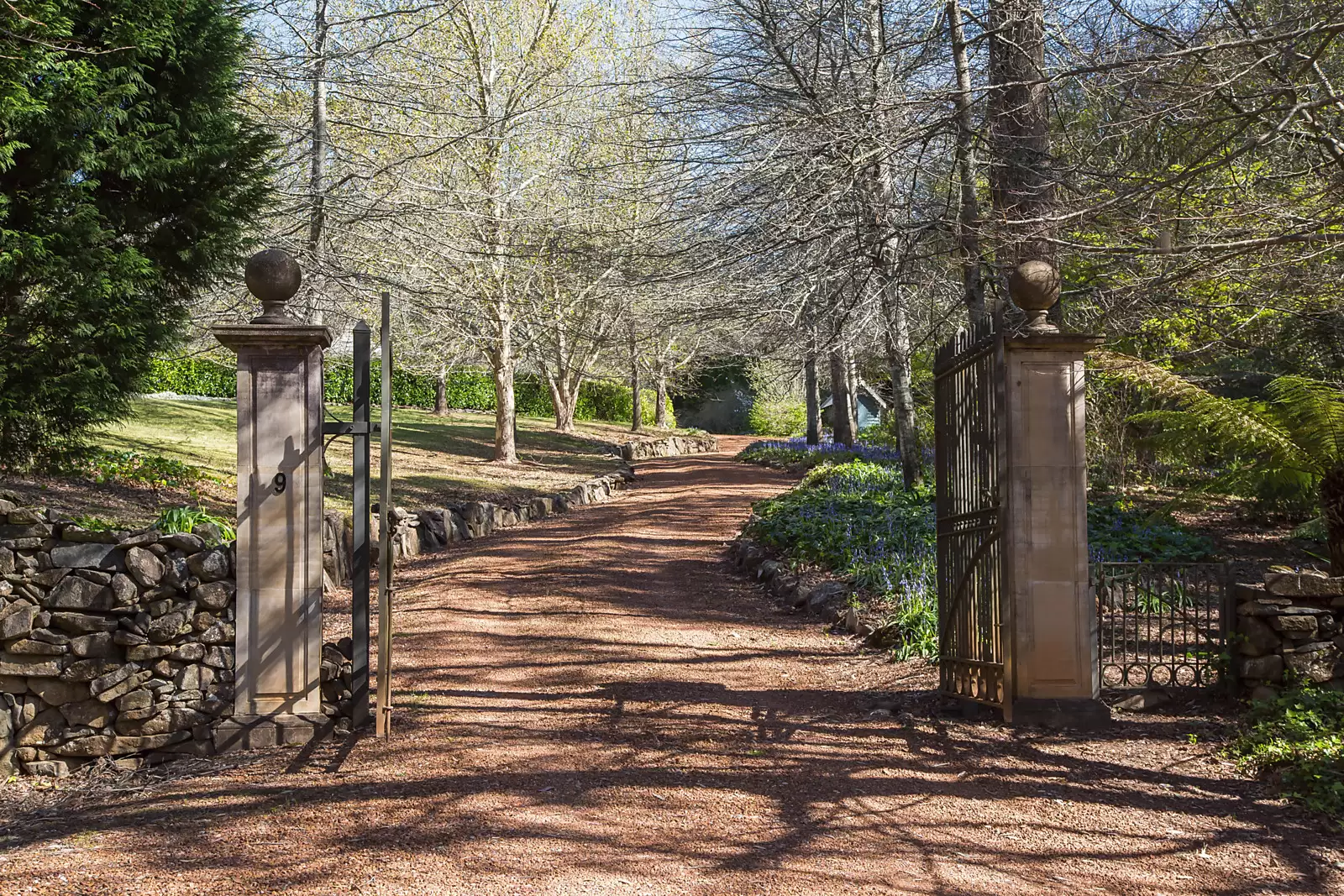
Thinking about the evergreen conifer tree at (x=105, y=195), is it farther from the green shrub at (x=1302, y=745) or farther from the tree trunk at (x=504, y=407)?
→ the tree trunk at (x=504, y=407)

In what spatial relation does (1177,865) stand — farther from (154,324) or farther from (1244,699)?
(154,324)

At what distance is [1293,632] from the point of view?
6035 millimetres

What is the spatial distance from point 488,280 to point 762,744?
49.6 feet

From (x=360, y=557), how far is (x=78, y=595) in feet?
5.20

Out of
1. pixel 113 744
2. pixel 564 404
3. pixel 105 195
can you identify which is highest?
pixel 105 195

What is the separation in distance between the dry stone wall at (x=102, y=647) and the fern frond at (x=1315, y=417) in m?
8.07

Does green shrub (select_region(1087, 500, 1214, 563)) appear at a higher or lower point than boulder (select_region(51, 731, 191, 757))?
higher

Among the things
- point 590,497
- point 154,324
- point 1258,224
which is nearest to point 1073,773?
point 1258,224

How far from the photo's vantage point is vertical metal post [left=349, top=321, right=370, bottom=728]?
5855 mm

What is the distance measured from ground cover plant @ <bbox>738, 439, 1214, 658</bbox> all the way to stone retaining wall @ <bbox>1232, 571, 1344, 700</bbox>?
200cm

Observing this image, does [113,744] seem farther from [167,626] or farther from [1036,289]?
[1036,289]

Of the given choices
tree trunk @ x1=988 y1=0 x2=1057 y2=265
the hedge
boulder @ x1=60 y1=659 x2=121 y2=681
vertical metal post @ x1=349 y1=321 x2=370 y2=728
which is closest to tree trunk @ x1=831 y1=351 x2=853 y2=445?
the hedge

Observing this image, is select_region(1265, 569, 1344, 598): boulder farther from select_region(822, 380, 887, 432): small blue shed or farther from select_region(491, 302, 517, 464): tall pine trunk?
select_region(822, 380, 887, 432): small blue shed

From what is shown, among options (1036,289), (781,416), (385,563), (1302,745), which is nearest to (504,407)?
(385,563)
